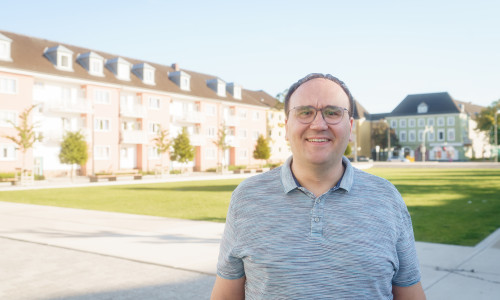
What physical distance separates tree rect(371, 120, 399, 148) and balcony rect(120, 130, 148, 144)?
59.4 metres

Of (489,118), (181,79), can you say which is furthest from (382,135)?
(181,79)

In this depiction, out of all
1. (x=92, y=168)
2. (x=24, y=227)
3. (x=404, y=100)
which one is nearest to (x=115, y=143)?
(x=92, y=168)

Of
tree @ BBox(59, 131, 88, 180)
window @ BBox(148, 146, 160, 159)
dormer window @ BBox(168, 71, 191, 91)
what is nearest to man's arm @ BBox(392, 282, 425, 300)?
tree @ BBox(59, 131, 88, 180)

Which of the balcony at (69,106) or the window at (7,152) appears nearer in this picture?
the window at (7,152)

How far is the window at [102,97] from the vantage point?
146 ft

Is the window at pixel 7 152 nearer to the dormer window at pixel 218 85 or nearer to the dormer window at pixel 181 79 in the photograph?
the dormer window at pixel 181 79

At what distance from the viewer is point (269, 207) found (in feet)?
6.91

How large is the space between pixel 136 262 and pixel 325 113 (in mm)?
6176

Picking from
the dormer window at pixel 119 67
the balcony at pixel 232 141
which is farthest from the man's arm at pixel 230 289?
the balcony at pixel 232 141

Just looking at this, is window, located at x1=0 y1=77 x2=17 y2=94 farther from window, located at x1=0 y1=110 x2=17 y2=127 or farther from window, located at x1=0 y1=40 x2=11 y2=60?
window, located at x1=0 y1=40 x2=11 y2=60

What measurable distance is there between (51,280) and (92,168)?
129 ft

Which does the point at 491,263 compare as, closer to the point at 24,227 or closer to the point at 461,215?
the point at 461,215

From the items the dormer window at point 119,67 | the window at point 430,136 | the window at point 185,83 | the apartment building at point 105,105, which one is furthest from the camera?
the window at point 430,136

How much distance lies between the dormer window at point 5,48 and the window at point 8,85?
1859 mm
